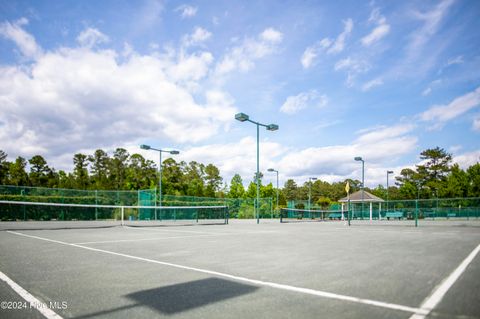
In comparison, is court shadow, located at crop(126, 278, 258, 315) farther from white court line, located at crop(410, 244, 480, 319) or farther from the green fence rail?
the green fence rail

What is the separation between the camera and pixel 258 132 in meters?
24.6

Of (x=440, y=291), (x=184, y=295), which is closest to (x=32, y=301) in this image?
(x=184, y=295)

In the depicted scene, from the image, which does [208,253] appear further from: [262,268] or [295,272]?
[295,272]

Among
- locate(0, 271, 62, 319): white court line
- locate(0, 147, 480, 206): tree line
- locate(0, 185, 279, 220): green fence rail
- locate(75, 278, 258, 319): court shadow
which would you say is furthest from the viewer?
locate(0, 147, 480, 206): tree line

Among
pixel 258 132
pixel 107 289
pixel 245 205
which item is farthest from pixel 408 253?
pixel 245 205

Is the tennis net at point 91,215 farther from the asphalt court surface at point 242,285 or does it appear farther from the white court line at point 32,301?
the white court line at point 32,301

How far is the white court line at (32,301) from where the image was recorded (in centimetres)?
291

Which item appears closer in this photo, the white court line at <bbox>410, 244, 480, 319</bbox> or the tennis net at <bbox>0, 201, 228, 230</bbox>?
the white court line at <bbox>410, 244, 480, 319</bbox>

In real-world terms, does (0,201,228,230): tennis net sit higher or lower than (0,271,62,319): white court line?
lower

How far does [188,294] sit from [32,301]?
166cm

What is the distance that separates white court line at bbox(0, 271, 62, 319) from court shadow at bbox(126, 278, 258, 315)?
77 cm

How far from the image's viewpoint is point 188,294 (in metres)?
3.53

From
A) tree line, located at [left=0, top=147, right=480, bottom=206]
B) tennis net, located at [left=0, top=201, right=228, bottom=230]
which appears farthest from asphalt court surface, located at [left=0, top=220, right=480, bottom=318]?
tree line, located at [left=0, top=147, right=480, bottom=206]

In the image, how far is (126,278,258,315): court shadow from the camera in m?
3.14
